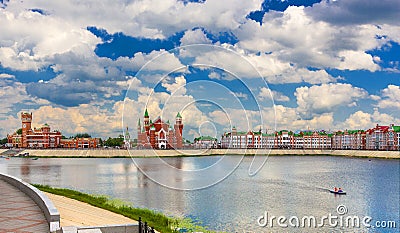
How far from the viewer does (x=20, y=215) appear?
27.6 feet

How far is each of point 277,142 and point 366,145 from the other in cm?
2467

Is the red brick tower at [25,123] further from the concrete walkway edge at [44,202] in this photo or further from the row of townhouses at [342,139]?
the concrete walkway edge at [44,202]

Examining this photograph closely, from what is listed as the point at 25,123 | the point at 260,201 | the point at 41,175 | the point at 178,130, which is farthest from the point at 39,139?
the point at 178,130

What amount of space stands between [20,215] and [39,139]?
313ft

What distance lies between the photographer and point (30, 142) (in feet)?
315

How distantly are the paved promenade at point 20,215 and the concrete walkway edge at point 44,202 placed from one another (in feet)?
0.36

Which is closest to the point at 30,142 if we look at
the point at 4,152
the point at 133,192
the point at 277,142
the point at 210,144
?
the point at 4,152

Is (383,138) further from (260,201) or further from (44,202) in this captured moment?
(44,202)

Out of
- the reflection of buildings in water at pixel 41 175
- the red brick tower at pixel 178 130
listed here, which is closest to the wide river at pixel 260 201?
the red brick tower at pixel 178 130

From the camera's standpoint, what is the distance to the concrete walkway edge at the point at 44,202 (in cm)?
730

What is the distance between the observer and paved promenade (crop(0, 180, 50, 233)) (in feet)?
24.1

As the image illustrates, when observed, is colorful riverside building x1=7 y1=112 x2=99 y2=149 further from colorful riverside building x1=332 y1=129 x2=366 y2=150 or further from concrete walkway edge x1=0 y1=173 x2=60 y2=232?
concrete walkway edge x1=0 y1=173 x2=60 y2=232

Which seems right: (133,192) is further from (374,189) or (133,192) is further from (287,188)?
(374,189)

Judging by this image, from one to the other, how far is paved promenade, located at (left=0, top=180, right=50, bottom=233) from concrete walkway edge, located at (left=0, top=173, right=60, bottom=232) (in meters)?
0.11
